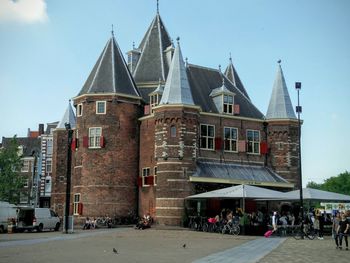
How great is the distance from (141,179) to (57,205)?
1191cm

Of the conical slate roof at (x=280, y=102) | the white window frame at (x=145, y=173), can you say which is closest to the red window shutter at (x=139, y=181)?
the white window frame at (x=145, y=173)

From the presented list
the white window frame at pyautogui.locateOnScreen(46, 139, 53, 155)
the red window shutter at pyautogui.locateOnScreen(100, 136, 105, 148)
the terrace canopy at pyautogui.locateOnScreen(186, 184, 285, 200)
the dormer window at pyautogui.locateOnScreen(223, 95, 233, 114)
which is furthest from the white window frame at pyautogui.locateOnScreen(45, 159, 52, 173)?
the terrace canopy at pyautogui.locateOnScreen(186, 184, 285, 200)

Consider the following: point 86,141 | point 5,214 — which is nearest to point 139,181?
point 86,141

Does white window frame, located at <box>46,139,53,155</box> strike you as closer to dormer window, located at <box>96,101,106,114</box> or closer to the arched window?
dormer window, located at <box>96,101,106,114</box>

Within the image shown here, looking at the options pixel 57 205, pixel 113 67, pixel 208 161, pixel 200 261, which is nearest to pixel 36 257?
pixel 200 261

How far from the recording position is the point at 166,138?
130 ft

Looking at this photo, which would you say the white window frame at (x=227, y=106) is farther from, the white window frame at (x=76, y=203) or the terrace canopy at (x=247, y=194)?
the white window frame at (x=76, y=203)

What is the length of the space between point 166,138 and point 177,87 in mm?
4342

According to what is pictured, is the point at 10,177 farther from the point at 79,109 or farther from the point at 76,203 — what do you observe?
the point at 79,109

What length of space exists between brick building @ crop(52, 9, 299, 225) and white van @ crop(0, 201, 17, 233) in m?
6.52

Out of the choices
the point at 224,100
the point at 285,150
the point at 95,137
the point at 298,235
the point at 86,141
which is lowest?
the point at 298,235

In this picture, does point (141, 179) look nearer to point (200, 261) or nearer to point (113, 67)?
point (113, 67)

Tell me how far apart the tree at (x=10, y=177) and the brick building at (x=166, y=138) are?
1408 centimetres

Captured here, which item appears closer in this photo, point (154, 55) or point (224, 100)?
point (224, 100)
